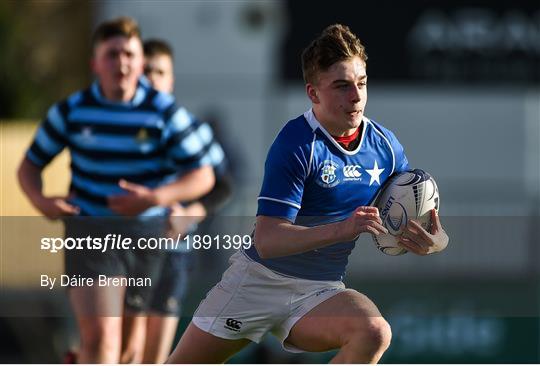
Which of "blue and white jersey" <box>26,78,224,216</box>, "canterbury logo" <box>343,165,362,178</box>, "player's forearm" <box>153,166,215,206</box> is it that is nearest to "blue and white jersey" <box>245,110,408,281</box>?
"canterbury logo" <box>343,165,362,178</box>

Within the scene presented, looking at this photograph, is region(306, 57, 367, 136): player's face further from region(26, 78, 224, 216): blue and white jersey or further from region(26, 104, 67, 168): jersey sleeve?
region(26, 104, 67, 168): jersey sleeve

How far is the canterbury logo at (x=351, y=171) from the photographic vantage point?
5762 mm

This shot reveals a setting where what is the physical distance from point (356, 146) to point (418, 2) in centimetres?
1290

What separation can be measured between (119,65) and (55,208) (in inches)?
32.8

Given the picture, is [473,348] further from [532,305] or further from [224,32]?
[224,32]

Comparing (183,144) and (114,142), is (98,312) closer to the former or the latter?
(114,142)

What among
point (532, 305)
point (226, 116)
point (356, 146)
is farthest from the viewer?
point (226, 116)

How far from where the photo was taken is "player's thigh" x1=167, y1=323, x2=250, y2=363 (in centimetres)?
604

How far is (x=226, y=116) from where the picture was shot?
17703mm

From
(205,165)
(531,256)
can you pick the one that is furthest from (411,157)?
(205,165)

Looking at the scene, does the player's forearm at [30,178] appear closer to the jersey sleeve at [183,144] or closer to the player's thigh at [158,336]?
the jersey sleeve at [183,144]

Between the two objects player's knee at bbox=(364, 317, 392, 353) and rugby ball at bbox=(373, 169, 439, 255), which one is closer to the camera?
player's knee at bbox=(364, 317, 392, 353)

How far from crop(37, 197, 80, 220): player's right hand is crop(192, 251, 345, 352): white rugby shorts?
137cm

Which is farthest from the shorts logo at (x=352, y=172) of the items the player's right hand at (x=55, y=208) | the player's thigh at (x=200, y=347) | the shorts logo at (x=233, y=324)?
the player's right hand at (x=55, y=208)
